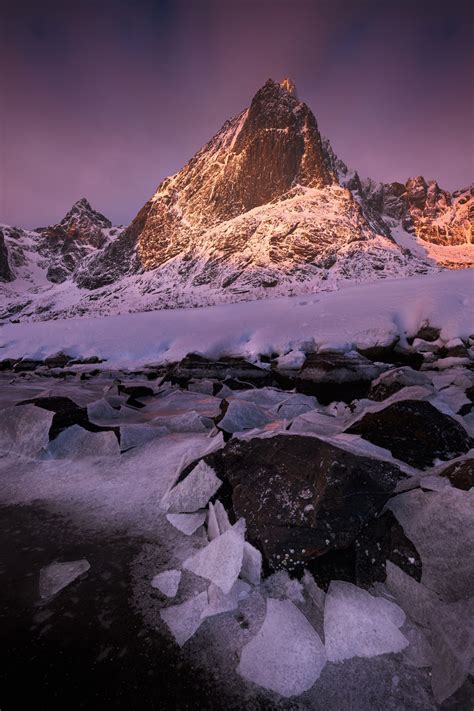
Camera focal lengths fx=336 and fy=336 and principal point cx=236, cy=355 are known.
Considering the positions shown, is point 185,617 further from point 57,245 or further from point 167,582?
point 57,245

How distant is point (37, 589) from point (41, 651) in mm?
328

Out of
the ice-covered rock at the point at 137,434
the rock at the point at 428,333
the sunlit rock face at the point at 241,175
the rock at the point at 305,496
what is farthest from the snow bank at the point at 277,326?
the sunlit rock face at the point at 241,175

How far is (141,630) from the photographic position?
3.65ft

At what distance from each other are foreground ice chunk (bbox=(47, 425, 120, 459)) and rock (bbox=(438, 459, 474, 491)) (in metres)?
2.20

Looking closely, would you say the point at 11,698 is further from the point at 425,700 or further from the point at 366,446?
the point at 366,446

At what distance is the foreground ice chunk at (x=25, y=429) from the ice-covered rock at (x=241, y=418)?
146 centimetres

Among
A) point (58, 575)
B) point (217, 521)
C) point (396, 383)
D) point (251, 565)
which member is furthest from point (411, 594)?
A: point (396, 383)

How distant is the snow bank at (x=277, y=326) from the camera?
693 cm

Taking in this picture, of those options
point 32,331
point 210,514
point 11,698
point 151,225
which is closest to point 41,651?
point 11,698

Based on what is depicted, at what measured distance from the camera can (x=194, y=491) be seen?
72.2 inches

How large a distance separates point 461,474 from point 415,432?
71 centimetres

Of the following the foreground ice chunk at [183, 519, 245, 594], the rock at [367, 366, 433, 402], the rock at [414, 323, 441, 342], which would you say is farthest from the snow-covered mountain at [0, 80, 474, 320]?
the foreground ice chunk at [183, 519, 245, 594]

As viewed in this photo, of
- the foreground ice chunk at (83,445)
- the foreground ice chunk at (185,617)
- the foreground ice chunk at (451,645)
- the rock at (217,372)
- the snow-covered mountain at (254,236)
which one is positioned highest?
the snow-covered mountain at (254,236)

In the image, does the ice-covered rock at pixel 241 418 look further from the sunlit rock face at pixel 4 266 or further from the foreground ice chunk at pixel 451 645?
the sunlit rock face at pixel 4 266
